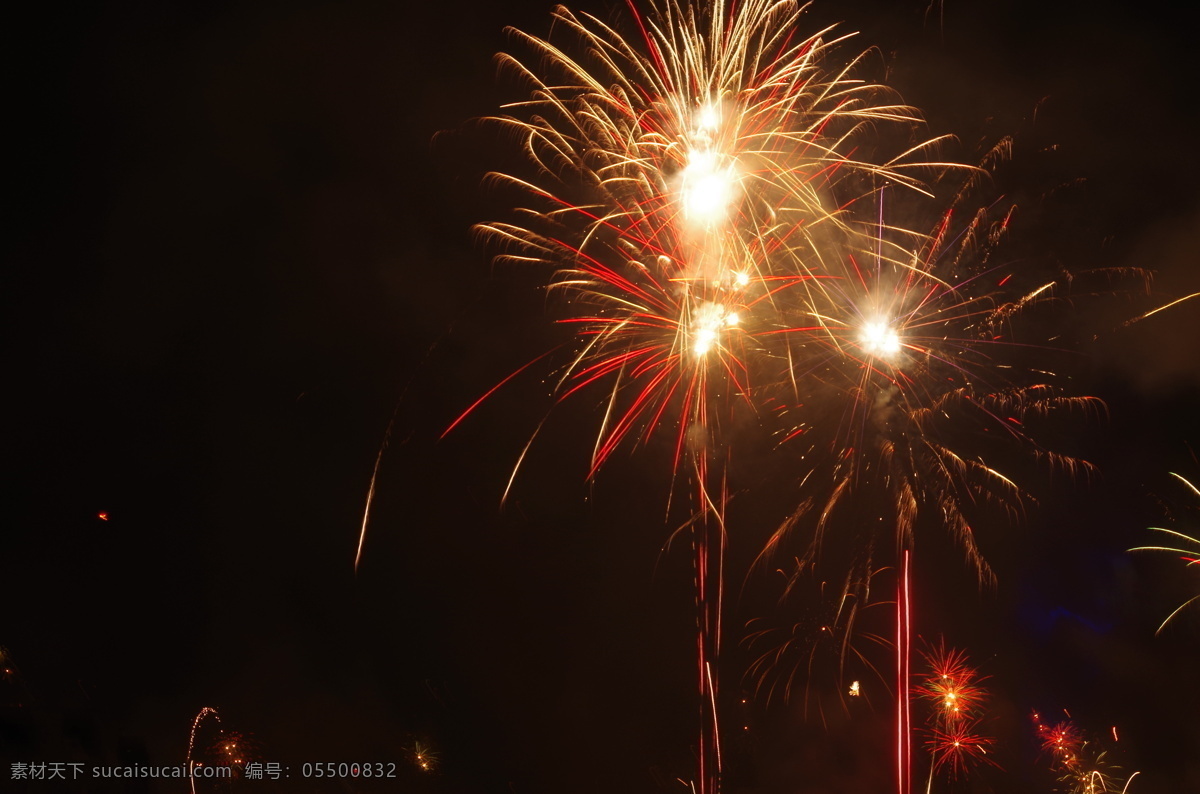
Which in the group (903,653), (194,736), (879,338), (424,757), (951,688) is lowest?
(951,688)

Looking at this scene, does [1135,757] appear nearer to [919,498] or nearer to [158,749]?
[919,498]

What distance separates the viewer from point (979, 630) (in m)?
13.5

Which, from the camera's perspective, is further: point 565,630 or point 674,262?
point 565,630

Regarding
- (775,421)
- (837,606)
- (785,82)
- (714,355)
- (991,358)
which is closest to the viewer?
(785,82)

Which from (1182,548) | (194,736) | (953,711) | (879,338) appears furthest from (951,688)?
(194,736)

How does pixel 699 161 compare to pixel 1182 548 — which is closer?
pixel 699 161

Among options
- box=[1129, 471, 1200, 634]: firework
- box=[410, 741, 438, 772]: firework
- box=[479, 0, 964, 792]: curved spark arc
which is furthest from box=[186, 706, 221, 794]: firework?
box=[1129, 471, 1200, 634]: firework

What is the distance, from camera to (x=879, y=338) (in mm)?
7906

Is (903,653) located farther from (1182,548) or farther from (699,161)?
(699,161)

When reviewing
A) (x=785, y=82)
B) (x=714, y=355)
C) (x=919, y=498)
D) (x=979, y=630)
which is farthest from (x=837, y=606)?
(x=785, y=82)

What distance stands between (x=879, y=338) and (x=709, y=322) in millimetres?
2153

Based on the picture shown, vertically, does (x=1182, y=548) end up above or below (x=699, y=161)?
below

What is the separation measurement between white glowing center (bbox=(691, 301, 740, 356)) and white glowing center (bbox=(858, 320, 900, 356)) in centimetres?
161

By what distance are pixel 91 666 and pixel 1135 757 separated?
19.5 metres
